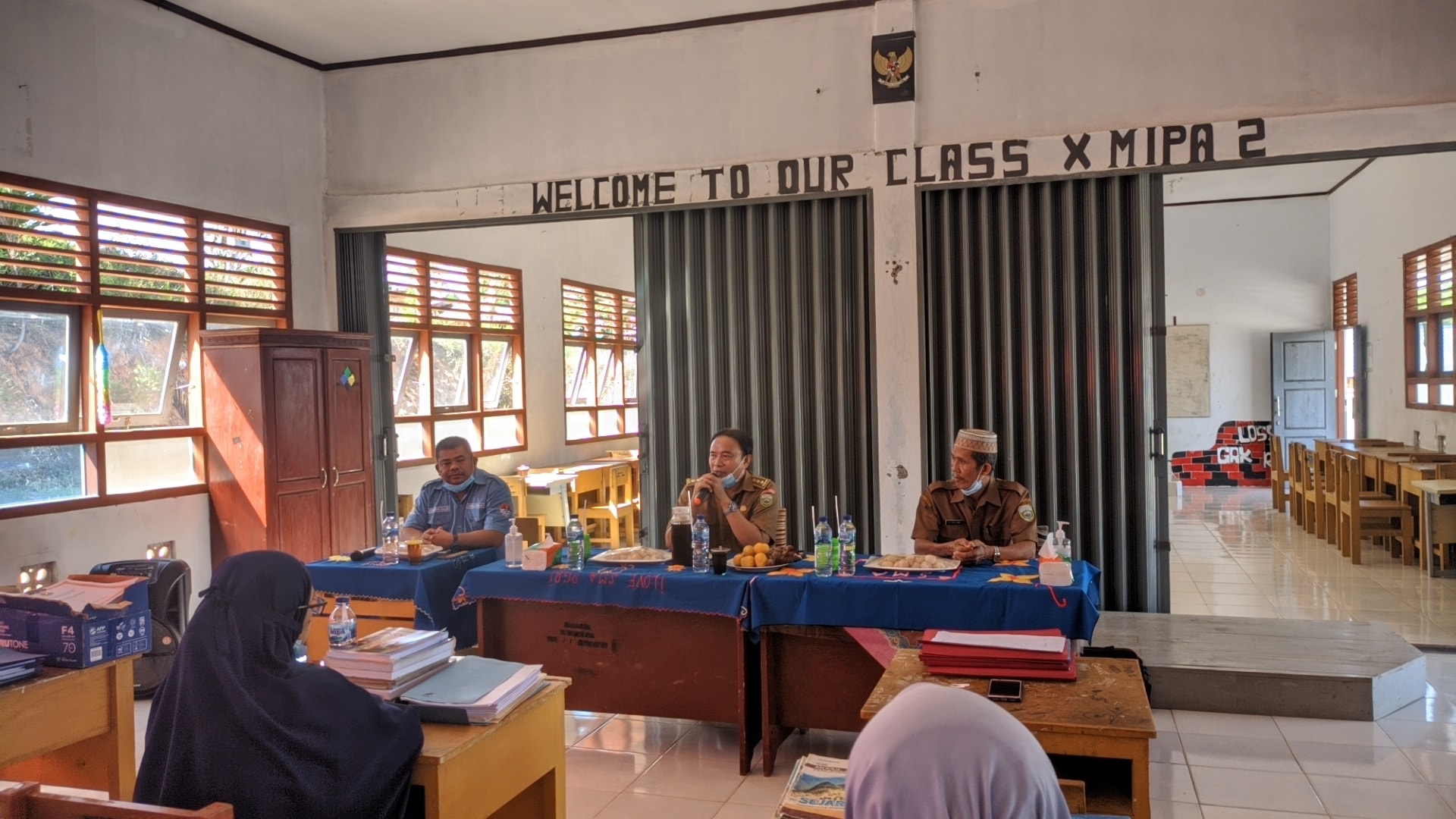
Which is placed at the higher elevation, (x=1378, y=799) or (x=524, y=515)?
(x=524, y=515)

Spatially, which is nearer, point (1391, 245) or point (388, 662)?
point (388, 662)

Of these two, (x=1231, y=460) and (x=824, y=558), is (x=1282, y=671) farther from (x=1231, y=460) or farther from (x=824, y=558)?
(x=1231, y=460)

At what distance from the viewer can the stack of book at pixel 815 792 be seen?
206 cm

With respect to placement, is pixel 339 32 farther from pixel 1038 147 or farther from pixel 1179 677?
pixel 1179 677

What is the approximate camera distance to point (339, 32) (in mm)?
6656

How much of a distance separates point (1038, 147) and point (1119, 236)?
0.69m

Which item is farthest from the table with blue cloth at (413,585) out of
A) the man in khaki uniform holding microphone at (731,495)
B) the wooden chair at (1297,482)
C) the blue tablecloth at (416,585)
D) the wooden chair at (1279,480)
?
the wooden chair at (1279,480)

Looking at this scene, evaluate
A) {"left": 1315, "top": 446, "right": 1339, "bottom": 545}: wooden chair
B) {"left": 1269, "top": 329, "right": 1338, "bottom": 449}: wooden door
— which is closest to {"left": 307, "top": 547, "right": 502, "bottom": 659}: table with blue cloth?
{"left": 1315, "top": 446, "right": 1339, "bottom": 545}: wooden chair

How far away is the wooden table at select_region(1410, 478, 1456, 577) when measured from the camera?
24.6 ft

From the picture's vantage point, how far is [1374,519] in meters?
8.39

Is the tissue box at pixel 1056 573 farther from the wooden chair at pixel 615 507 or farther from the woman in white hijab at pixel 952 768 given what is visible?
the wooden chair at pixel 615 507

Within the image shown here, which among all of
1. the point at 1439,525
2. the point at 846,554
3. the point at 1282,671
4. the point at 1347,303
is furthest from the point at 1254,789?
the point at 1347,303

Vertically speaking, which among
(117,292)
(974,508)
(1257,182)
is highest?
(1257,182)

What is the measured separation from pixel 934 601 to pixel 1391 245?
9.20 metres
